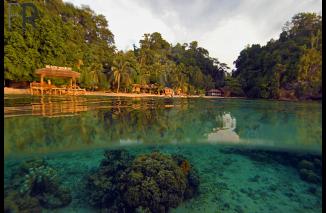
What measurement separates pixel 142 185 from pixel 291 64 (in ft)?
102

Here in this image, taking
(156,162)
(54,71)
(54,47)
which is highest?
(54,47)

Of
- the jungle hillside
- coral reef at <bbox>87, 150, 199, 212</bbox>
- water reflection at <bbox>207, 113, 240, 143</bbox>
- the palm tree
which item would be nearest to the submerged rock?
water reflection at <bbox>207, 113, 240, 143</bbox>

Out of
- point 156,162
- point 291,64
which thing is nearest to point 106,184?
point 156,162

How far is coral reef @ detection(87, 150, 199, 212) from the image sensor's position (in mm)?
8984

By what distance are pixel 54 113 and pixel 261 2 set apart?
14749 millimetres

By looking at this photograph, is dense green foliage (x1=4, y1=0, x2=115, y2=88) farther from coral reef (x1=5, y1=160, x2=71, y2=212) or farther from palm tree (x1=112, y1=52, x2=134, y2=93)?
coral reef (x1=5, y1=160, x2=71, y2=212)

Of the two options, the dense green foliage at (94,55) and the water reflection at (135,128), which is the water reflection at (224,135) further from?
the dense green foliage at (94,55)

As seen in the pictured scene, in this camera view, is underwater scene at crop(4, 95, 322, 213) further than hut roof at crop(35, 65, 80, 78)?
No

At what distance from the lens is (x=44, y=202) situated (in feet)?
31.0

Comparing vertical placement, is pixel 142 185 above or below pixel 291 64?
below

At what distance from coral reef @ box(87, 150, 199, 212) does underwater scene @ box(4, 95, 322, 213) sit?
4 cm

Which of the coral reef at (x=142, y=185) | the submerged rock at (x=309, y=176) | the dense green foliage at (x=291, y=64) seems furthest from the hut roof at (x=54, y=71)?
the dense green foliage at (x=291, y=64)

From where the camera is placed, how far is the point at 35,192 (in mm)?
9836

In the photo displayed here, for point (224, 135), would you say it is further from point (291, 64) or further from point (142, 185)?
point (291, 64)
